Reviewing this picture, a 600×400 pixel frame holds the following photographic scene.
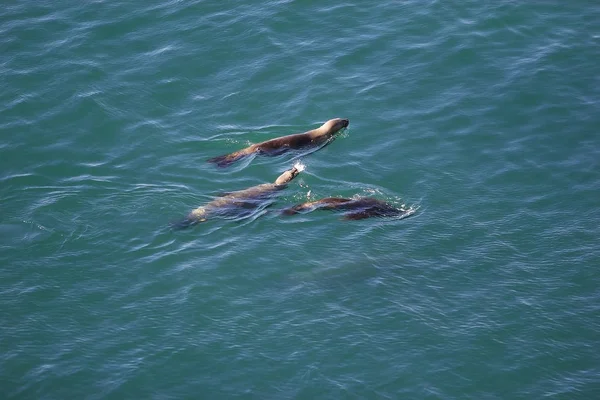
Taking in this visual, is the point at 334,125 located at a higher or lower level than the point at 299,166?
higher

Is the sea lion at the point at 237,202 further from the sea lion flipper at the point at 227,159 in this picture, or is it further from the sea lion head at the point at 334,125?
the sea lion head at the point at 334,125

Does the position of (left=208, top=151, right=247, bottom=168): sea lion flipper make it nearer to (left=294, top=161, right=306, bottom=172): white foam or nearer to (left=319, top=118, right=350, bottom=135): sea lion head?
(left=294, top=161, right=306, bottom=172): white foam

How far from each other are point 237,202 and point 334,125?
15.9 ft

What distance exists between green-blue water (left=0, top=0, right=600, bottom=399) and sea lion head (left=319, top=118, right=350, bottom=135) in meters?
0.31

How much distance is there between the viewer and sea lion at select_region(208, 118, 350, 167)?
24.5m

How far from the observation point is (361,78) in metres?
Answer: 28.1

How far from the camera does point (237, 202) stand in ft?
73.5

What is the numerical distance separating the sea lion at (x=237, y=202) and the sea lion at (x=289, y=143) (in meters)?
1.67

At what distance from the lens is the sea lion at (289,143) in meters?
24.5

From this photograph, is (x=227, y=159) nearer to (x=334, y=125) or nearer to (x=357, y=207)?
(x=334, y=125)

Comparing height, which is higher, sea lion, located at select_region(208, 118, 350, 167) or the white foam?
sea lion, located at select_region(208, 118, 350, 167)

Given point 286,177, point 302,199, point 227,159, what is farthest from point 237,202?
point 227,159

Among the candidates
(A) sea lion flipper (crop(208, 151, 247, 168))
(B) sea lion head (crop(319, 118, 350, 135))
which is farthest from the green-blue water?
(A) sea lion flipper (crop(208, 151, 247, 168))

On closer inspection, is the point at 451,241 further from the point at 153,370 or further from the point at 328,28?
the point at 328,28
